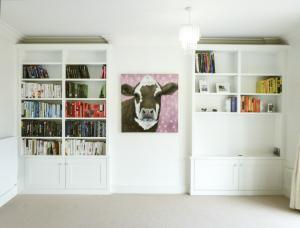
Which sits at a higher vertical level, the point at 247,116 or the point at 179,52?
the point at 179,52

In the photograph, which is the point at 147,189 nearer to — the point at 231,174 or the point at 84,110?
the point at 231,174

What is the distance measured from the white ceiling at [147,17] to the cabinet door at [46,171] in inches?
77.0

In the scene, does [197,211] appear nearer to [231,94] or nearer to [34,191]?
[231,94]

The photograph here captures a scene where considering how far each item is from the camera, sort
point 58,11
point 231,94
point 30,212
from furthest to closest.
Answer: point 231,94 < point 30,212 < point 58,11

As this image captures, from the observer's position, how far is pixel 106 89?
4.57 meters

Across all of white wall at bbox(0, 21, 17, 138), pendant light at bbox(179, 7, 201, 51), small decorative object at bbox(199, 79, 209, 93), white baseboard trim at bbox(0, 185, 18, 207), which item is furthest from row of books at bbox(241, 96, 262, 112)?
white baseboard trim at bbox(0, 185, 18, 207)

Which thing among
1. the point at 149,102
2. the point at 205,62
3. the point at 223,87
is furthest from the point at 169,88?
the point at 223,87

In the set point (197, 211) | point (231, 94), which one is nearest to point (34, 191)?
point (197, 211)

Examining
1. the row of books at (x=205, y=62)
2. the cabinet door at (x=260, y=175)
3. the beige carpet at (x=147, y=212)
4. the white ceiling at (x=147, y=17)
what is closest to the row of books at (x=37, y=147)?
the beige carpet at (x=147, y=212)

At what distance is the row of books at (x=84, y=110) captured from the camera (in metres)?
4.59

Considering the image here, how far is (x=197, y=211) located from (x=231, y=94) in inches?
72.2

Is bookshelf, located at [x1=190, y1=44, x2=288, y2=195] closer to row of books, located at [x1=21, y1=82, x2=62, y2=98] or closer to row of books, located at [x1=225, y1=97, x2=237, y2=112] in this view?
row of books, located at [x1=225, y1=97, x2=237, y2=112]

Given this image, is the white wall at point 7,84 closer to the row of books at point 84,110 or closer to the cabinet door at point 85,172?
the row of books at point 84,110

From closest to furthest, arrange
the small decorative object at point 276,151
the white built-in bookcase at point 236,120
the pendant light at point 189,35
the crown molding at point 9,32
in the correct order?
the pendant light at point 189,35
the crown molding at point 9,32
the small decorative object at point 276,151
the white built-in bookcase at point 236,120
